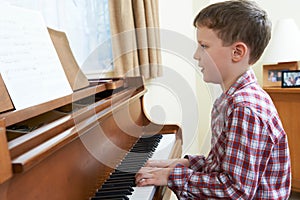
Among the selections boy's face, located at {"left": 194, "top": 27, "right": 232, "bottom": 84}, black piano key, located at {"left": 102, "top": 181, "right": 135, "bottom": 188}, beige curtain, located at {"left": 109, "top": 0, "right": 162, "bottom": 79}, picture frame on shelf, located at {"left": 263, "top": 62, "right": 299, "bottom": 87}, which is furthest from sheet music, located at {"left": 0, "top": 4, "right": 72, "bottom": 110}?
picture frame on shelf, located at {"left": 263, "top": 62, "right": 299, "bottom": 87}

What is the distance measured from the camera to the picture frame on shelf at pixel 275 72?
2.76 m

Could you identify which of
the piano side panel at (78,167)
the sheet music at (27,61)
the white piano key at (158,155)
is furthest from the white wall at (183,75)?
the sheet music at (27,61)

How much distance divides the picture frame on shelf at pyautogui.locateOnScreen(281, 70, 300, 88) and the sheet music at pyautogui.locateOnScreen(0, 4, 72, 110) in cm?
192

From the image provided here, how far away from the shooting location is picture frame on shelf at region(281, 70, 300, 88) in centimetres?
252

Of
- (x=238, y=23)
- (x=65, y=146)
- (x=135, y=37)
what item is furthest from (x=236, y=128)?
(x=135, y=37)

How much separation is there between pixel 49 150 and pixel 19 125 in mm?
321

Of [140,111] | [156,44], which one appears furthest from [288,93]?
[140,111]

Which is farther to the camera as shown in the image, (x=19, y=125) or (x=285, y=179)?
(x=285, y=179)

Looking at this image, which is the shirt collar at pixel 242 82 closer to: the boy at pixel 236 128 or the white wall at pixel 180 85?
the boy at pixel 236 128

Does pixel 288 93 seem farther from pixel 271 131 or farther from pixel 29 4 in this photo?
pixel 29 4

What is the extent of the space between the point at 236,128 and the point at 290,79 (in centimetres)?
176

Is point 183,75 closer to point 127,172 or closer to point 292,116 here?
point 292,116

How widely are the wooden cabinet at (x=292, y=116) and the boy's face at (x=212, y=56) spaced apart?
1501mm

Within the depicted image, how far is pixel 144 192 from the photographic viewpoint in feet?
3.31
